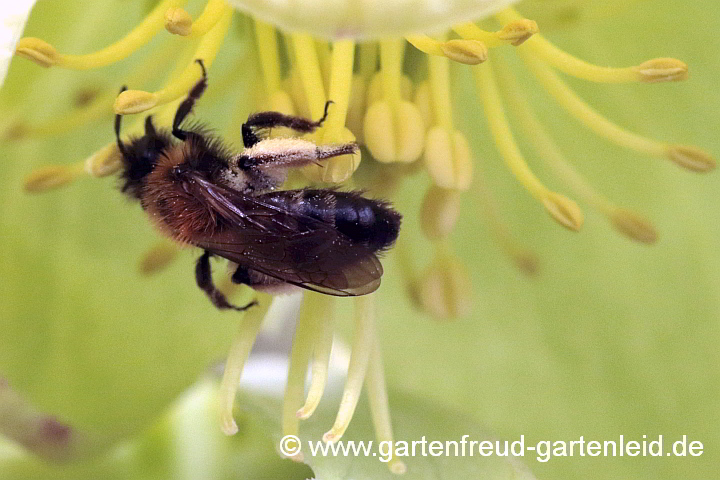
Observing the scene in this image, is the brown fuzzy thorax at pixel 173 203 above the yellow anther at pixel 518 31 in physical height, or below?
below

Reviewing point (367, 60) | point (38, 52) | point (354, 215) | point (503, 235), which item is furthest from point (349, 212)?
point (503, 235)

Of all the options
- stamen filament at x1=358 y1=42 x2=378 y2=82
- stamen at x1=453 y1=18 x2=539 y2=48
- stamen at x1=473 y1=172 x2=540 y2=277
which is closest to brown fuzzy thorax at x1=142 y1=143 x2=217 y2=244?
stamen filament at x1=358 y1=42 x2=378 y2=82

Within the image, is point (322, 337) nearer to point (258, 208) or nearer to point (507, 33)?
point (258, 208)

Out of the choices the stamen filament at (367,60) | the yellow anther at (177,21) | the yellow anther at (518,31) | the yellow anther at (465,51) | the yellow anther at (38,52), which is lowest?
the stamen filament at (367,60)

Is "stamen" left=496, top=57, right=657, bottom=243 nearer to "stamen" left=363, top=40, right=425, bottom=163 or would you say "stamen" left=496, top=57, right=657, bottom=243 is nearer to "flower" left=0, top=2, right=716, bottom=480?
"flower" left=0, top=2, right=716, bottom=480

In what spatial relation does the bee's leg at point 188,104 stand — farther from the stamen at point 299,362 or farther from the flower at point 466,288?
the stamen at point 299,362

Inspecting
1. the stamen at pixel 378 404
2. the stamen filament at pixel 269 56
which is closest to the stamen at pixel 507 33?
the stamen filament at pixel 269 56

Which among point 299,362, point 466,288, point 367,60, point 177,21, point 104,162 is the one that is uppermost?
point 177,21
